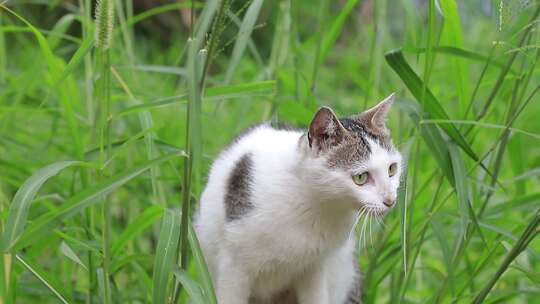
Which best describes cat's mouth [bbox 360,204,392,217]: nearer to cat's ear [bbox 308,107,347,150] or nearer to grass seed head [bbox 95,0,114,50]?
cat's ear [bbox 308,107,347,150]

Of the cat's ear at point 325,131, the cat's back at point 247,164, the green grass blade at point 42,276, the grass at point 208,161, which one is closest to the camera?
the grass at point 208,161

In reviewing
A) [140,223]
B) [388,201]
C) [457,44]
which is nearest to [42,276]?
[140,223]

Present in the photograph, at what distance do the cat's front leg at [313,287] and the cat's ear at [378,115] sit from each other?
31 cm

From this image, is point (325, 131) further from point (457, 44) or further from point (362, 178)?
point (457, 44)

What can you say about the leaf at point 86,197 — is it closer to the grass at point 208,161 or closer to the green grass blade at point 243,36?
the grass at point 208,161

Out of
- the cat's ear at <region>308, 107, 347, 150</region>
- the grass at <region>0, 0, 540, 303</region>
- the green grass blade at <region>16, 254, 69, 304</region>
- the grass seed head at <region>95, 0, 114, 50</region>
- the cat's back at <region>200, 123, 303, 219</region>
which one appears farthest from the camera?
the cat's back at <region>200, 123, 303, 219</region>

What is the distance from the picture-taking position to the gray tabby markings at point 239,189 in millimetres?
1562

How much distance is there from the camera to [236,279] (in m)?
1.57

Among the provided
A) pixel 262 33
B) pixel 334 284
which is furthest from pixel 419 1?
pixel 334 284

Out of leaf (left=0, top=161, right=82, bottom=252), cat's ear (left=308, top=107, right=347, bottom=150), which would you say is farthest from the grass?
cat's ear (left=308, top=107, right=347, bottom=150)

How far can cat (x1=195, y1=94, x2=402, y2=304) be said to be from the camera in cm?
149

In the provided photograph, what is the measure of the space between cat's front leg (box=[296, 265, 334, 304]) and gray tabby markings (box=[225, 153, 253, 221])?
0.68ft

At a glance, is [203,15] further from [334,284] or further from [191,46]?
[334,284]

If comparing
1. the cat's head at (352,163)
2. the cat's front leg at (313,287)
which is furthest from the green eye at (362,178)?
the cat's front leg at (313,287)
